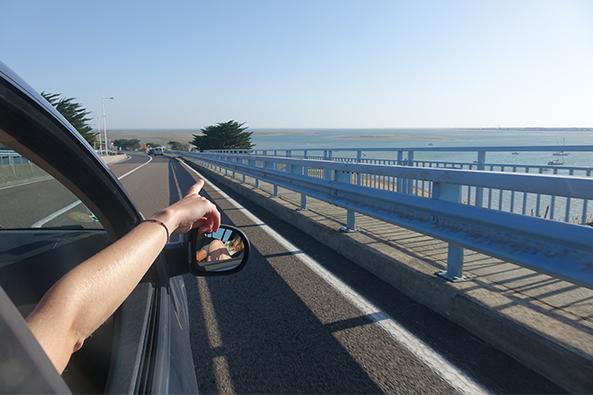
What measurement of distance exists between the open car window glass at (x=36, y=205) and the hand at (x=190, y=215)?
23.5 inches

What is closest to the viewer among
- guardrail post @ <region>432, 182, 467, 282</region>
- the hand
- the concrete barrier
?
the hand

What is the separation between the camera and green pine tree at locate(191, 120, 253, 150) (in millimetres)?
88312

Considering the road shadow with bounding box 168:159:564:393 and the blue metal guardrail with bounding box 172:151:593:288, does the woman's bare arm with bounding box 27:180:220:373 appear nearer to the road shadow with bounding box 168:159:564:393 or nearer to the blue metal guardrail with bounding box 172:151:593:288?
the road shadow with bounding box 168:159:564:393

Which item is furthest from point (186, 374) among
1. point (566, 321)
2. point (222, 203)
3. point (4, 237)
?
point (222, 203)

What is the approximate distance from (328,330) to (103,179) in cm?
251

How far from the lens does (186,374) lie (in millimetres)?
1578

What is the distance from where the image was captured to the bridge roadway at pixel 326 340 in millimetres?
2811

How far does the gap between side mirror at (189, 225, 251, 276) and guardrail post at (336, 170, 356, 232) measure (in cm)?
428

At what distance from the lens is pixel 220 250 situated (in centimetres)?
214

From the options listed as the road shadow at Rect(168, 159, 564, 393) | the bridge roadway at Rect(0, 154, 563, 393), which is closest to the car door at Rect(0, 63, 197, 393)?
the bridge roadway at Rect(0, 154, 563, 393)

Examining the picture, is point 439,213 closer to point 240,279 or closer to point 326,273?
point 326,273

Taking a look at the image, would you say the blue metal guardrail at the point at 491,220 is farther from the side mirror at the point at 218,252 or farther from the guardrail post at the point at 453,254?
the side mirror at the point at 218,252

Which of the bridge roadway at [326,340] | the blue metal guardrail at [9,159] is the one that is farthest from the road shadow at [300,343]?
the blue metal guardrail at [9,159]

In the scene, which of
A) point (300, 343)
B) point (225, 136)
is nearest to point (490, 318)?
point (300, 343)
